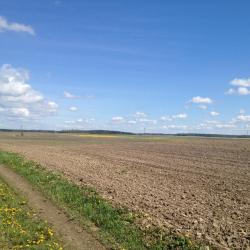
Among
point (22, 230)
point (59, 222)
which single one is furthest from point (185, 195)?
point (22, 230)

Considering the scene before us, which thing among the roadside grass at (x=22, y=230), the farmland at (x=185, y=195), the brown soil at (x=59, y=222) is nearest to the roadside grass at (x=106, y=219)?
the brown soil at (x=59, y=222)

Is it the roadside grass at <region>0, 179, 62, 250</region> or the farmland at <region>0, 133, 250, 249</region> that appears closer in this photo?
the roadside grass at <region>0, 179, 62, 250</region>

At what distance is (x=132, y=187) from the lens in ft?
67.7

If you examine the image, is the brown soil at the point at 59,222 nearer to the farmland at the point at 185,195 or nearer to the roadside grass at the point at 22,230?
the roadside grass at the point at 22,230

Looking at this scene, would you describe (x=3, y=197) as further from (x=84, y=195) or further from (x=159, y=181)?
(x=159, y=181)

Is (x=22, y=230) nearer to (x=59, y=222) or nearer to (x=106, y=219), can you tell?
(x=59, y=222)

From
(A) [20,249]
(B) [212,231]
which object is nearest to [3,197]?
(A) [20,249]

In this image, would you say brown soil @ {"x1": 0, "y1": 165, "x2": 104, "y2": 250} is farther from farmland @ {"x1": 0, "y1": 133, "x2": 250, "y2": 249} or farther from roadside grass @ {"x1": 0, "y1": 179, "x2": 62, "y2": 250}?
farmland @ {"x1": 0, "y1": 133, "x2": 250, "y2": 249}

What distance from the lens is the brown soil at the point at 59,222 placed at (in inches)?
469

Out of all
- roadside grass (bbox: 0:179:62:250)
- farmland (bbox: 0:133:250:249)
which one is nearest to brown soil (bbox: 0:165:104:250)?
roadside grass (bbox: 0:179:62:250)

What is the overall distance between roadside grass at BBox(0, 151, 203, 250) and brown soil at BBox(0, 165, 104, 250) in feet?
1.09

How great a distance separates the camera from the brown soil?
1191cm

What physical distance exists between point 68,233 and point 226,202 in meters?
6.65

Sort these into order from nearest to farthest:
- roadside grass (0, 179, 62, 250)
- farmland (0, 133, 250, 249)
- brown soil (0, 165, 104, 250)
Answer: roadside grass (0, 179, 62, 250), brown soil (0, 165, 104, 250), farmland (0, 133, 250, 249)
